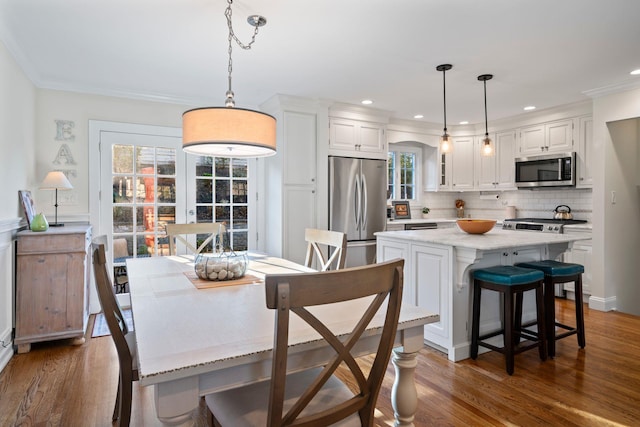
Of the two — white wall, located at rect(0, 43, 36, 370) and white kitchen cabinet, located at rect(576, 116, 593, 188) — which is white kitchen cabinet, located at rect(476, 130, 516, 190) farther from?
white wall, located at rect(0, 43, 36, 370)

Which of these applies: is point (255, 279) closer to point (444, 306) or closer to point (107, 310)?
point (107, 310)

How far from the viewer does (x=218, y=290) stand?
68.8 inches

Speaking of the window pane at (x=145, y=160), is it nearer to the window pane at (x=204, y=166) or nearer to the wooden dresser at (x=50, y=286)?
the window pane at (x=204, y=166)

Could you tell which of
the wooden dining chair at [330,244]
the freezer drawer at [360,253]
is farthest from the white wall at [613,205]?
the wooden dining chair at [330,244]

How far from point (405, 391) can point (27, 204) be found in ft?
11.2

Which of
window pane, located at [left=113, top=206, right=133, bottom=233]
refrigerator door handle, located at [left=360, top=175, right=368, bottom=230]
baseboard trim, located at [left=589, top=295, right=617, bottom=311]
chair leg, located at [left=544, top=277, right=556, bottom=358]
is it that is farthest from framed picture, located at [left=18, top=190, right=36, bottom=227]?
baseboard trim, located at [left=589, top=295, right=617, bottom=311]

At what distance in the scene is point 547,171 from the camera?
15.3 ft

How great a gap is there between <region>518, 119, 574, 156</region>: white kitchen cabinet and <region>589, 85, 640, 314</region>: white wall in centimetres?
52

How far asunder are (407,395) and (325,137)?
3.41 meters

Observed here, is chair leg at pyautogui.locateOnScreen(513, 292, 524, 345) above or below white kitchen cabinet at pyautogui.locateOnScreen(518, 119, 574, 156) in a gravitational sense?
below

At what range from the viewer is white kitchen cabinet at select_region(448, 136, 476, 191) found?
223 inches

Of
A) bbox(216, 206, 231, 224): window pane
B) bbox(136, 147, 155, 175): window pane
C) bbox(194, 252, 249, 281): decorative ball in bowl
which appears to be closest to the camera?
bbox(194, 252, 249, 281): decorative ball in bowl

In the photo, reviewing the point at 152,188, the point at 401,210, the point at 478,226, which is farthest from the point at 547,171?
the point at 152,188

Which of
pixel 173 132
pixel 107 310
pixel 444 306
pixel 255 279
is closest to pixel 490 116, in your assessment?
pixel 444 306
